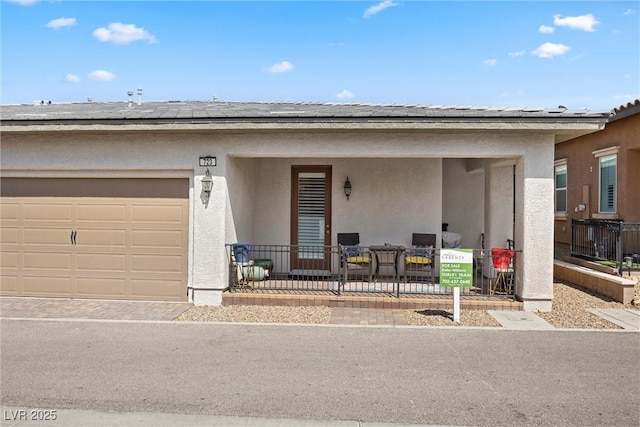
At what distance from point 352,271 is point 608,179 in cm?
824

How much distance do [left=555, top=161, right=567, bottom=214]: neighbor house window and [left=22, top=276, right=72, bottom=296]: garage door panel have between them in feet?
50.1

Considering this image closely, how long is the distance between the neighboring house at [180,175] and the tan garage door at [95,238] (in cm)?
2

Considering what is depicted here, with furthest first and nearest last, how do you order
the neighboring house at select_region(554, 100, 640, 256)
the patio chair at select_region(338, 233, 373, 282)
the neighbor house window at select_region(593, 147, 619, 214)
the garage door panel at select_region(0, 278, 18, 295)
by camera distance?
the neighbor house window at select_region(593, 147, 619, 214)
the neighboring house at select_region(554, 100, 640, 256)
the patio chair at select_region(338, 233, 373, 282)
the garage door panel at select_region(0, 278, 18, 295)

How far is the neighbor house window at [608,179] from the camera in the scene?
12.5m

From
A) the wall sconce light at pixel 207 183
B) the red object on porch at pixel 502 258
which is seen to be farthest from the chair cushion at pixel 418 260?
the wall sconce light at pixel 207 183

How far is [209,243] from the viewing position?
8.26 m

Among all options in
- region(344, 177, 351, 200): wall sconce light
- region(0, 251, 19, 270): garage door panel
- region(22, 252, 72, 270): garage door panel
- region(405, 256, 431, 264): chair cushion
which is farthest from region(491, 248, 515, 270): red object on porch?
region(0, 251, 19, 270): garage door panel

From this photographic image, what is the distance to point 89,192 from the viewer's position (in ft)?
28.4

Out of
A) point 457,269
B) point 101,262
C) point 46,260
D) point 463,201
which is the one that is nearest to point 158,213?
point 101,262

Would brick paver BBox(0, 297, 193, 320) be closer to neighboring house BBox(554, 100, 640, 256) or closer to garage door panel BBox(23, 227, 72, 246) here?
garage door panel BBox(23, 227, 72, 246)

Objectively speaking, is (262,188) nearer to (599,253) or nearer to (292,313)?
(292,313)

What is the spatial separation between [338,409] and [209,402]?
3.91 feet

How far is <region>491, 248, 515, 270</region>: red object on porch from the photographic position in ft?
26.8

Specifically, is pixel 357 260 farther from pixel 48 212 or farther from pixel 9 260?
pixel 9 260
